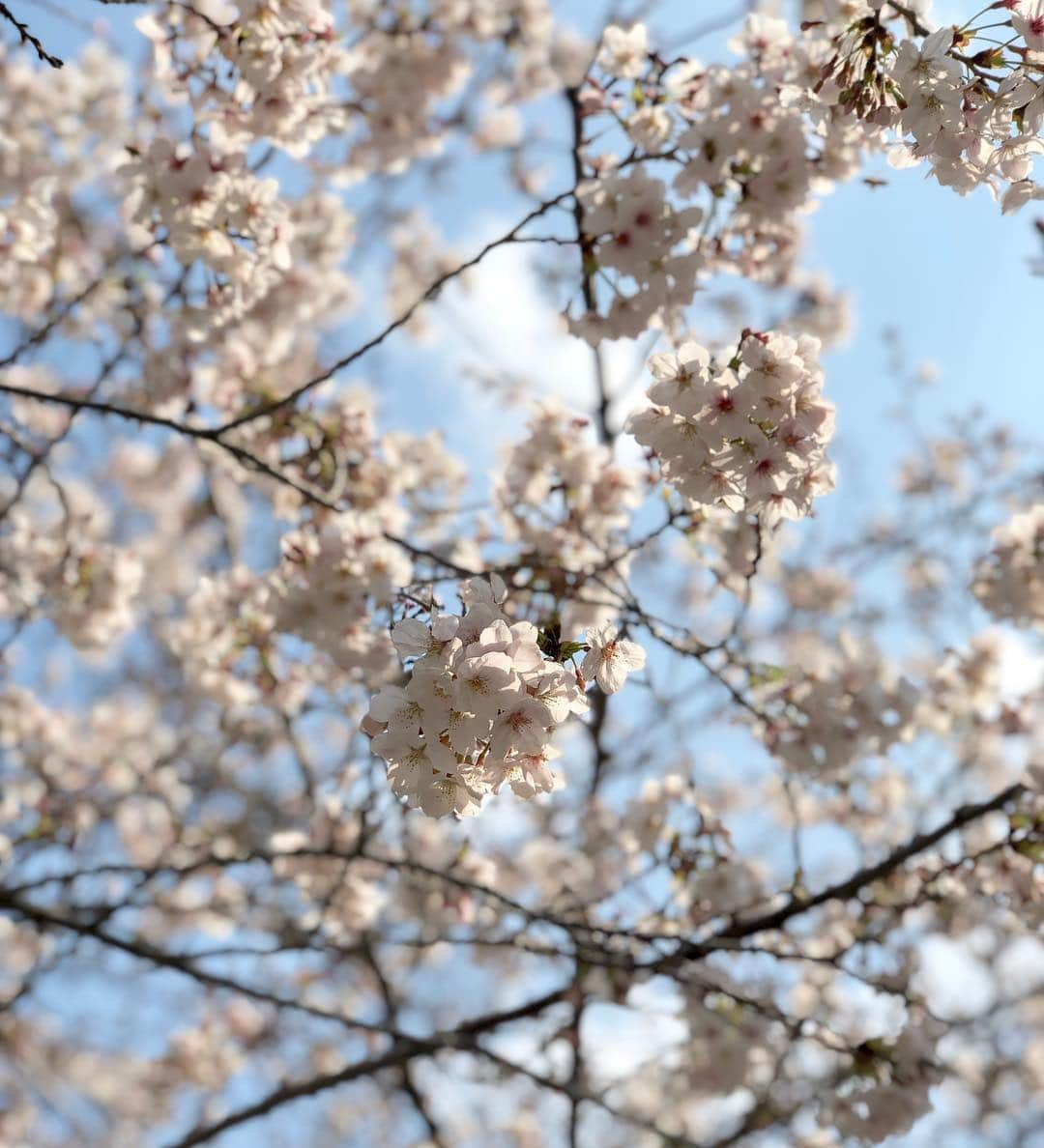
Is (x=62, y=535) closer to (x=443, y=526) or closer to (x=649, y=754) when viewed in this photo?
(x=443, y=526)

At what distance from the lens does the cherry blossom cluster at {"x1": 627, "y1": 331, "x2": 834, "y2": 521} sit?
2.07 m

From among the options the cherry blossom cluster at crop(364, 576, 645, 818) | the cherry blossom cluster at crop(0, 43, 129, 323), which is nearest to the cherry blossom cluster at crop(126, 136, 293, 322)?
the cherry blossom cluster at crop(0, 43, 129, 323)

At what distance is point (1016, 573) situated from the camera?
384 cm

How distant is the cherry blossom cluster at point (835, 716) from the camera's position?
12.1ft

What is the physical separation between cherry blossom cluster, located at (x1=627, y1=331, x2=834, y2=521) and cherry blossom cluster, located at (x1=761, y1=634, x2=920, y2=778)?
1.54 m

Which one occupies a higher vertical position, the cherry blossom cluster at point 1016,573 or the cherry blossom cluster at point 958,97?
the cherry blossom cluster at point 1016,573

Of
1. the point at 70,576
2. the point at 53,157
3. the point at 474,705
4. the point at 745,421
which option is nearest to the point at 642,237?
the point at 745,421

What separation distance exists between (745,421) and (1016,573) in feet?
7.53

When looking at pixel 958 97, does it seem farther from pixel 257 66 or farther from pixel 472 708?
pixel 257 66

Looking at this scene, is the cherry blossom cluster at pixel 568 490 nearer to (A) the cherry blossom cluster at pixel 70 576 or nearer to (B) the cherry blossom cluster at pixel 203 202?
(B) the cherry blossom cluster at pixel 203 202

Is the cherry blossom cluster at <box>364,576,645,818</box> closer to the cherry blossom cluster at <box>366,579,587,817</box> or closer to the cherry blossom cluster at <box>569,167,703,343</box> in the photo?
the cherry blossom cluster at <box>366,579,587,817</box>

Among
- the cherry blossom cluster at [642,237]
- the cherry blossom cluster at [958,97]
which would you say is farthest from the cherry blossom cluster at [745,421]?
the cherry blossom cluster at [642,237]

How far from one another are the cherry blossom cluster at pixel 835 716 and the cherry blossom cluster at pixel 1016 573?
0.49 m

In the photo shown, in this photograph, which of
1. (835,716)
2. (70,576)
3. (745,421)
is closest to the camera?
(745,421)
